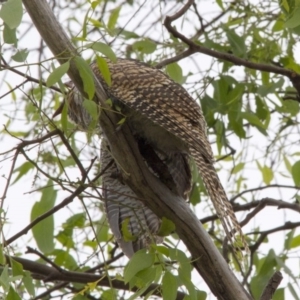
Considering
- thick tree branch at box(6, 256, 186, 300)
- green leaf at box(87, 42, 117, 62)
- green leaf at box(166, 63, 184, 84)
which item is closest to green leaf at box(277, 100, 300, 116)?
green leaf at box(166, 63, 184, 84)

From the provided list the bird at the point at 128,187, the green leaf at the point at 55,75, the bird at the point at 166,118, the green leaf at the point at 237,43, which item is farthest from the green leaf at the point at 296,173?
the green leaf at the point at 55,75

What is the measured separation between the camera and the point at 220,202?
3.32 meters

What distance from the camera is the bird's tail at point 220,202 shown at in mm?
3283

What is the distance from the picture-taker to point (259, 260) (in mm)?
4566

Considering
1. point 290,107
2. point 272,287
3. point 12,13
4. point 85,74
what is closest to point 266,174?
point 290,107

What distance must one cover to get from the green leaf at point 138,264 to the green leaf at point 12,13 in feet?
2.88

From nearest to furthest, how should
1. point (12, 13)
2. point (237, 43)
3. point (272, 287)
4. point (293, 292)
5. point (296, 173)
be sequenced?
point (12, 13) → point (272, 287) → point (293, 292) → point (296, 173) → point (237, 43)

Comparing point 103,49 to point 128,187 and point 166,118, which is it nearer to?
point 166,118

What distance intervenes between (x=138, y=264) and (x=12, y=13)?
92 cm

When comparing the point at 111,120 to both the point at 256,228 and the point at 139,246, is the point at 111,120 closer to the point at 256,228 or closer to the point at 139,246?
the point at 139,246

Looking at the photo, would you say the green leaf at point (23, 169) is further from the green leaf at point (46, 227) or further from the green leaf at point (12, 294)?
the green leaf at point (12, 294)

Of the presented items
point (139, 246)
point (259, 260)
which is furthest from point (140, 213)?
point (259, 260)

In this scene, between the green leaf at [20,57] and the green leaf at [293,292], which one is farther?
the green leaf at [293,292]

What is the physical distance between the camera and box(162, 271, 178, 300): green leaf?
108 inches
